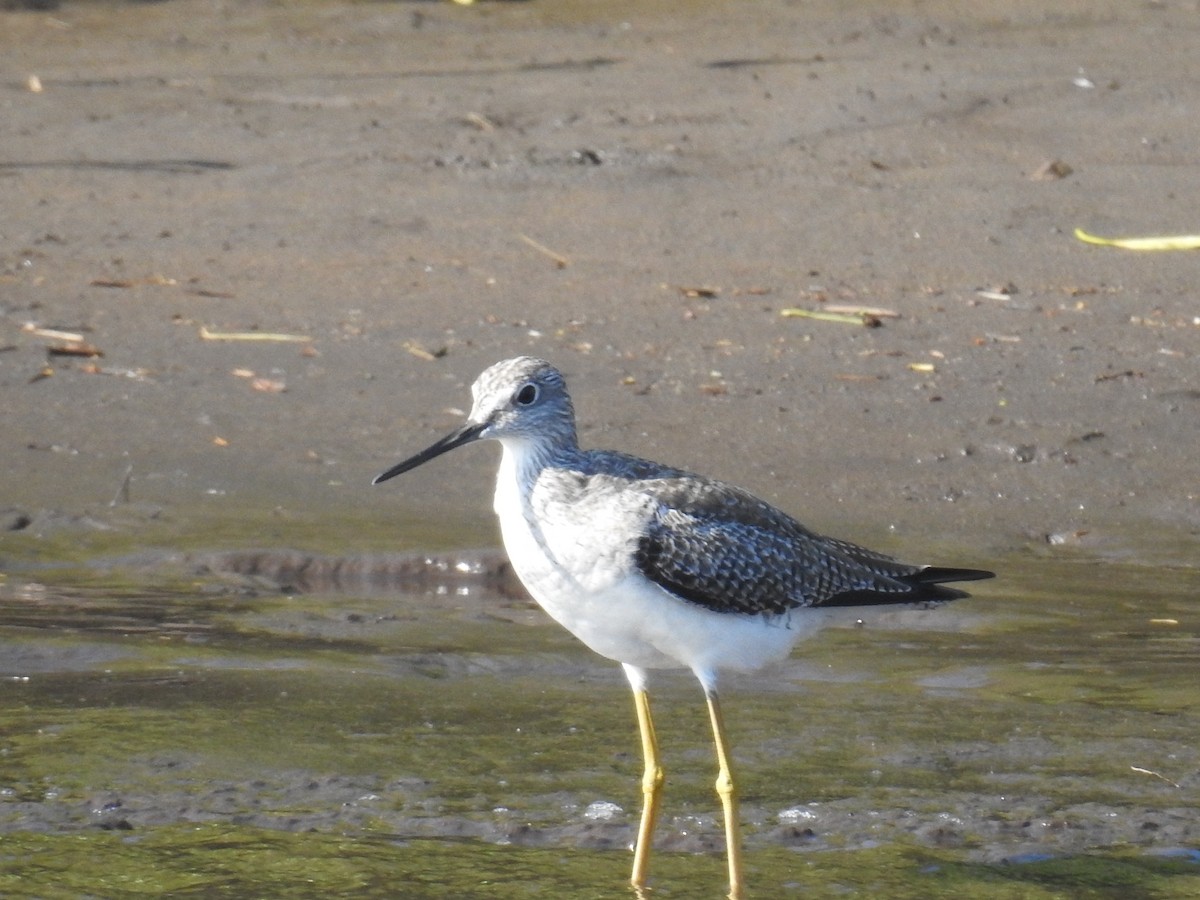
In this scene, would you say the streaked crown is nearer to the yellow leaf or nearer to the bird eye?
the bird eye

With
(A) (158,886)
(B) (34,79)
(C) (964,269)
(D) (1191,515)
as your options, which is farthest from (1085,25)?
(A) (158,886)

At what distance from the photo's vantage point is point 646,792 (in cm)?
544

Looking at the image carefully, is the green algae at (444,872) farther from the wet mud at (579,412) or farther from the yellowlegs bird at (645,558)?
the yellowlegs bird at (645,558)

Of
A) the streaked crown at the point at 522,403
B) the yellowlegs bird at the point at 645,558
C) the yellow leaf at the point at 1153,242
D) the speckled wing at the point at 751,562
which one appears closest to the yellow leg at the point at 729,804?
the yellowlegs bird at the point at 645,558

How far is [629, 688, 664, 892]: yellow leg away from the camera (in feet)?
17.6

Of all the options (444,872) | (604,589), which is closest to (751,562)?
(604,589)

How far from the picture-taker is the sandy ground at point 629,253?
8359mm

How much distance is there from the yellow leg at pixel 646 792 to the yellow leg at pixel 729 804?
0.18m

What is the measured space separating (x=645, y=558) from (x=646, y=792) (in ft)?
2.40

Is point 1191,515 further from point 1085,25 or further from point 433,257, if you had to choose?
point 1085,25

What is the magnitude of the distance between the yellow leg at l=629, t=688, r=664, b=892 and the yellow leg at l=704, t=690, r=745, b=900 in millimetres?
180

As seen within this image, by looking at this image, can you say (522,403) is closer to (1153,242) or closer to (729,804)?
(729,804)

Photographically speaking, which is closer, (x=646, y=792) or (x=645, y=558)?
(x=645, y=558)

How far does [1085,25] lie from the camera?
529 inches
